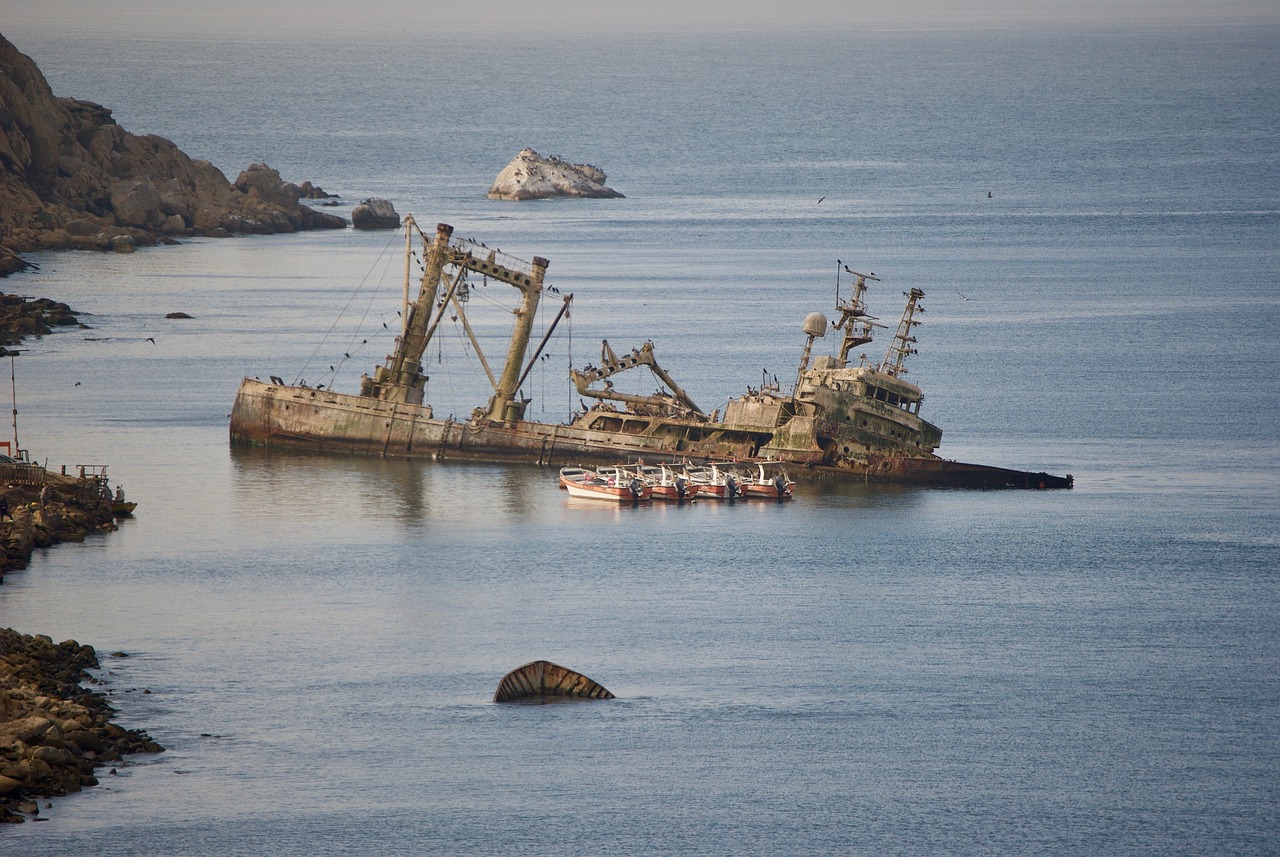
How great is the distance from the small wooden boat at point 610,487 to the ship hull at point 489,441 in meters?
3.65

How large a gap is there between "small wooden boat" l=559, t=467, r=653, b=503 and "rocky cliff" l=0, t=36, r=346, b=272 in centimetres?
9329

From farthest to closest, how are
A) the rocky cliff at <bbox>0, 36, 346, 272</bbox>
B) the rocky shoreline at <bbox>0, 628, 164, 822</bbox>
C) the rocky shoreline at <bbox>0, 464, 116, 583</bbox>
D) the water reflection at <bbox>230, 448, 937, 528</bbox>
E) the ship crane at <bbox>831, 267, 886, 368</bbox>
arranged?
the rocky cliff at <bbox>0, 36, 346, 272</bbox> < the ship crane at <bbox>831, 267, 886, 368</bbox> < the water reflection at <bbox>230, 448, 937, 528</bbox> < the rocky shoreline at <bbox>0, 464, 116, 583</bbox> < the rocky shoreline at <bbox>0, 628, 164, 822</bbox>

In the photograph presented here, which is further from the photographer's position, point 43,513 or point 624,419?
point 624,419

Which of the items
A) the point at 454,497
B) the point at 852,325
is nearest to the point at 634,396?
the point at 454,497

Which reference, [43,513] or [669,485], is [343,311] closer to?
[669,485]

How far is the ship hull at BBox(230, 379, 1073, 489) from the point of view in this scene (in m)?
78.8

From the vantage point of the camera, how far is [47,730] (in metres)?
42.3

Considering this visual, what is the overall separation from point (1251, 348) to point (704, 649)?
7889 centimetres

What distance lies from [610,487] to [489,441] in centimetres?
860

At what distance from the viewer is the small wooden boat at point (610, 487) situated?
7612 cm

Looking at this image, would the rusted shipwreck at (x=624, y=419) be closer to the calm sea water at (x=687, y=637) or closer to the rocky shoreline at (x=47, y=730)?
the calm sea water at (x=687, y=637)

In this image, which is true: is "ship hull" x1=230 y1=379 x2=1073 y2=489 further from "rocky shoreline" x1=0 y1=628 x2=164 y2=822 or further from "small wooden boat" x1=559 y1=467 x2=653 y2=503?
"rocky shoreline" x1=0 y1=628 x2=164 y2=822

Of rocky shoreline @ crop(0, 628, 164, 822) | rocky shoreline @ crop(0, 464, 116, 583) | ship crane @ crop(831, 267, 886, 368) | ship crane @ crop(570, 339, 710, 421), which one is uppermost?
ship crane @ crop(831, 267, 886, 368)

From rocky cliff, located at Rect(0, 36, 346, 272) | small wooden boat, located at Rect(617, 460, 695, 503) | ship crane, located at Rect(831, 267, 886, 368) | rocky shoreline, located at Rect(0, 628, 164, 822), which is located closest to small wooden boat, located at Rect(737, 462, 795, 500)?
small wooden boat, located at Rect(617, 460, 695, 503)
